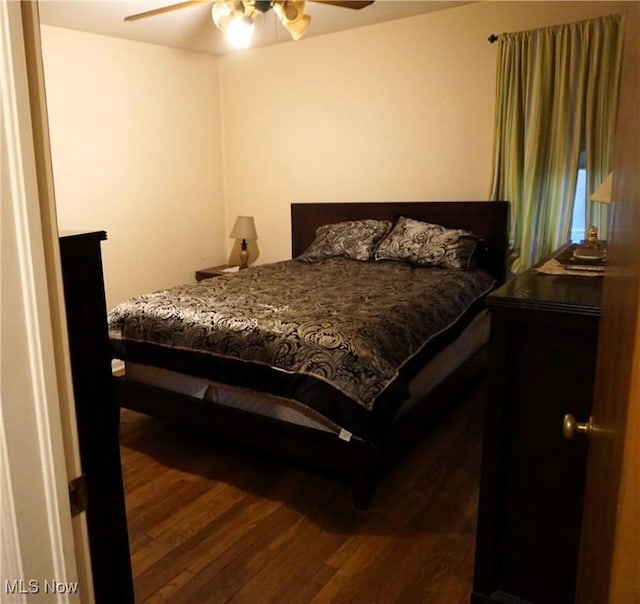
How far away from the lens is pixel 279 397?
2.41m

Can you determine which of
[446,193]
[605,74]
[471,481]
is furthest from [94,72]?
[471,481]

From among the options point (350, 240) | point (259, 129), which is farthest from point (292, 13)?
point (259, 129)

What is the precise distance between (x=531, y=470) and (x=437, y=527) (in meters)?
0.75

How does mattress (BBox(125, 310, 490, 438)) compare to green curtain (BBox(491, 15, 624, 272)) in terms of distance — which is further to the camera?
green curtain (BBox(491, 15, 624, 272))

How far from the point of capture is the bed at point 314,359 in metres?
2.22

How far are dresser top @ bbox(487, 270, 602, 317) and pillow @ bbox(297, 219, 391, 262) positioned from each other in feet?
7.02

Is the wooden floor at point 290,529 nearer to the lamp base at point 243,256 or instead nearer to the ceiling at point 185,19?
the lamp base at point 243,256

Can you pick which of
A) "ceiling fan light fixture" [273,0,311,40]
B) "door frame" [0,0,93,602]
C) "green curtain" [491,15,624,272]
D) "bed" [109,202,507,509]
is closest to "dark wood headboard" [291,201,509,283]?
"green curtain" [491,15,624,272]

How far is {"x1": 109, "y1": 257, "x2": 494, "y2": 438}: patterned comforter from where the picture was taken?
2.22 metres

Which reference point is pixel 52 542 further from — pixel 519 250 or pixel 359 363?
pixel 519 250

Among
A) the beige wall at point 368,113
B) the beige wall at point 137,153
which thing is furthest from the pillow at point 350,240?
the beige wall at point 137,153

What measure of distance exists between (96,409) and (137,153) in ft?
11.3

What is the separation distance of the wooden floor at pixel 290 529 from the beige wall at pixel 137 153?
73.5 inches

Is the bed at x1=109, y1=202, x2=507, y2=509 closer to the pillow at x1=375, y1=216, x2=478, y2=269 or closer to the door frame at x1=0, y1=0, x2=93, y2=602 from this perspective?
the pillow at x1=375, y1=216, x2=478, y2=269
